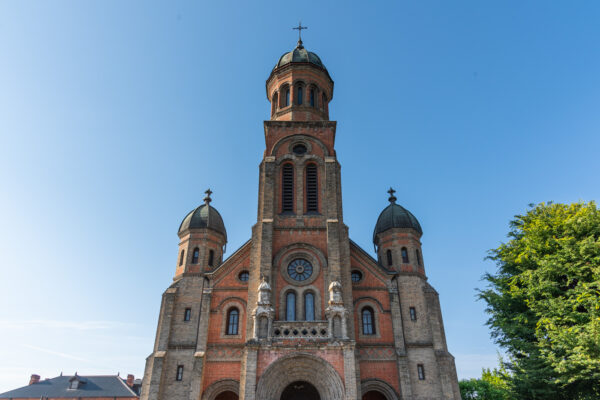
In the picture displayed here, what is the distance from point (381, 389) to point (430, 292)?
6.70 m

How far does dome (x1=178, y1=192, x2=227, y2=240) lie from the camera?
29.1 m

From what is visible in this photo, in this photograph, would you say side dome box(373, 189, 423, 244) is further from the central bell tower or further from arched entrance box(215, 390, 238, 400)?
arched entrance box(215, 390, 238, 400)

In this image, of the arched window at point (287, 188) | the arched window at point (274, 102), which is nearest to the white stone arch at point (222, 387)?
the arched window at point (287, 188)

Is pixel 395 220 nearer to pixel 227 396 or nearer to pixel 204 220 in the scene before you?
pixel 204 220

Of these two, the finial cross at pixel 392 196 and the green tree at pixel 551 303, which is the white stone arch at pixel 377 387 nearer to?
the green tree at pixel 551 303

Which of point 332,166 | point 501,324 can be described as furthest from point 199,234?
→ point 501,324

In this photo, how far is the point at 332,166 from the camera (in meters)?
26.7

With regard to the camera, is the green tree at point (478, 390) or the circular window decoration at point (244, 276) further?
the green tree at point (478, 390)

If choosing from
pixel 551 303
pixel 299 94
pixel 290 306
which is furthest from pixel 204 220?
pixel 551 303

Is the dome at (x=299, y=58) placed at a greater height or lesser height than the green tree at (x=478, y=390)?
→ greater

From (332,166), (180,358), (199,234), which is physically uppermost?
(332,166)

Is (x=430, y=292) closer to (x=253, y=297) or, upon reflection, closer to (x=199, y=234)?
(x=253, y=297)

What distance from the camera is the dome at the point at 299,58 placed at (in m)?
32.0

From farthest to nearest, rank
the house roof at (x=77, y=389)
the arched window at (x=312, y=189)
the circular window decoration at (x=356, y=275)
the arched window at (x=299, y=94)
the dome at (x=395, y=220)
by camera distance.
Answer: the house roof at (x=77, y=389) → the arched window at (x=299, y=94) → the dome at (x=395, y=220) → the arched window at (x=312, y=189) → the circular window decoration at (x=356, y=275)
